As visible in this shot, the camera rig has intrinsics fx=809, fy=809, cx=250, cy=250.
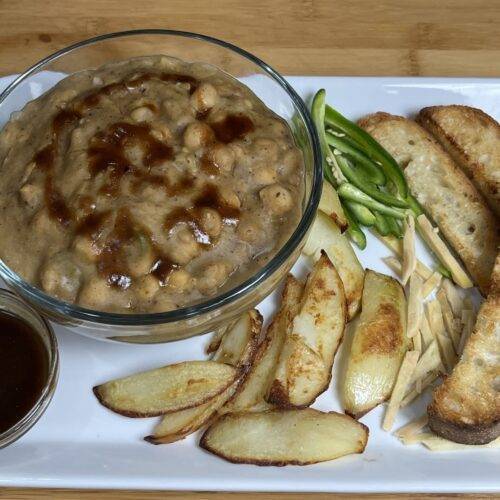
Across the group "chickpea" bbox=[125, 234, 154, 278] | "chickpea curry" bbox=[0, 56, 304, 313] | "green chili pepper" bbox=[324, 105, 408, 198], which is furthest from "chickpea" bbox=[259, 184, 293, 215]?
"green chili pepper" bbox=[324, 105, 408, 198]

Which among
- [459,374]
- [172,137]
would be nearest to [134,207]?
[172,137]

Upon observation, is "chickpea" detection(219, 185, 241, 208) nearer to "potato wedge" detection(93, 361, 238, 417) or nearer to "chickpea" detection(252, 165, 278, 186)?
"chickpea" detection(252, 165, 278, 186)

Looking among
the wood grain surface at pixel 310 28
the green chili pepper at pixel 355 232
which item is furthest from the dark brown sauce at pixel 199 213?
the wood grain surface at pixel 310 28

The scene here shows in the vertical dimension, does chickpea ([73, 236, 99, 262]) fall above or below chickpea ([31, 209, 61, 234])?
below

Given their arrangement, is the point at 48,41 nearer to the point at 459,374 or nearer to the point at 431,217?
the point at 431,217

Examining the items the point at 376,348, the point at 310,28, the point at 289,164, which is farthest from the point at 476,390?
the point at 310,28

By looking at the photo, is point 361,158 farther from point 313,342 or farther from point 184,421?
point 184,421
